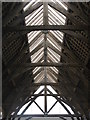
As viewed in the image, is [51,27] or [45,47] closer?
[51,27]

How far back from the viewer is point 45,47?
12.6 m

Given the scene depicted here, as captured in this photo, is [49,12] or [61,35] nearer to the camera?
[49,12]

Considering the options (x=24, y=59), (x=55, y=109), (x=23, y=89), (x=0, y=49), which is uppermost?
(x=0, y=49)

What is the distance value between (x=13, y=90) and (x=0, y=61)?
537 centimetres

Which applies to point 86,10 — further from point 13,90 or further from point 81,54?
point 13,90

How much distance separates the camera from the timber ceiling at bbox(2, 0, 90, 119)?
9.28 meters

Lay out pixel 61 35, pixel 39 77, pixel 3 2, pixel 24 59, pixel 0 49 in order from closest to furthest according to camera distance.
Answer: pixel 3 2, pixel 0 49, pixel 61 35, pixel 24 59, pixel 39 77

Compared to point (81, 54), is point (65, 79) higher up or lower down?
lower down

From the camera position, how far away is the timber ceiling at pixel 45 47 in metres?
9.28

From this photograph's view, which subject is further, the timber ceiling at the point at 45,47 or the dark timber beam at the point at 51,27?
the timber ceiling at the point at 45,47

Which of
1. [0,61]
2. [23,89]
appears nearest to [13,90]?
[23,89]

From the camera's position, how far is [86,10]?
929 cm

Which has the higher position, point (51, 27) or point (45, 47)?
point (51, 27)

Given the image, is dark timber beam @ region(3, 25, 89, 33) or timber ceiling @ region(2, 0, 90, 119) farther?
timber ceiling @ region(2, 0, 90, 119)
